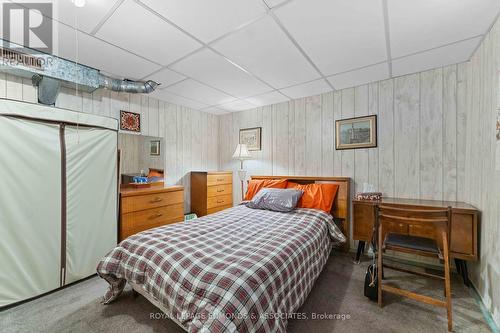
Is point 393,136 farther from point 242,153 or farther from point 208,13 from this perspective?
point 208,13

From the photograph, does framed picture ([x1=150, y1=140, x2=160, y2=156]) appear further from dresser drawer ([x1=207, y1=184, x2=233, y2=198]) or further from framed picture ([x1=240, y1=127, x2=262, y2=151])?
framed picture ([x1=240, y1=127, x2=262, y2=151])

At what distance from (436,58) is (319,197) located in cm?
201

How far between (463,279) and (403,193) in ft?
3.28

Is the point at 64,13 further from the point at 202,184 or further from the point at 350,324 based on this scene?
the point at 350,324

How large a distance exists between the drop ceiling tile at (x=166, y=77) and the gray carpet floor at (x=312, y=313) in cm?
246

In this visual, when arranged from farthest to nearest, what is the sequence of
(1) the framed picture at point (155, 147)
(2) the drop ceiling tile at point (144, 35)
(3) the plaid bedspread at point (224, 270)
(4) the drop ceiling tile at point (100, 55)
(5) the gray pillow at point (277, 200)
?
(1) the framed picture at point (155, 147) < (5) the gray pillow at point (277, 200) < (4) the drop ceiling tile at point (100, 55) < (2) the drop ceiling tile at point (144, 35) < (3) the plaid bedspread at point (224, 270)

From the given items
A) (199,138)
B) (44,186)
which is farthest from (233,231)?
(199,138)

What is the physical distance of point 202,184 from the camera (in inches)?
151

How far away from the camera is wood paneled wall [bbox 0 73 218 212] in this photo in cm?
232

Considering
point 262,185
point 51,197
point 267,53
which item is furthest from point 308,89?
point 51,197

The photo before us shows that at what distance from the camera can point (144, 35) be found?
6.10 feet

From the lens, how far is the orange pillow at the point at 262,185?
3338mm

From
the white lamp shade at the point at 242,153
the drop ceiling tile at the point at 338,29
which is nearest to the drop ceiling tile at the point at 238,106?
the white lamp shade at the point at 242,153

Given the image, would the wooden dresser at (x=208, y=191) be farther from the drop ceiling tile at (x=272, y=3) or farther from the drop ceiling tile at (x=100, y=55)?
the drop ceiling tile at (x=272, y=3)
